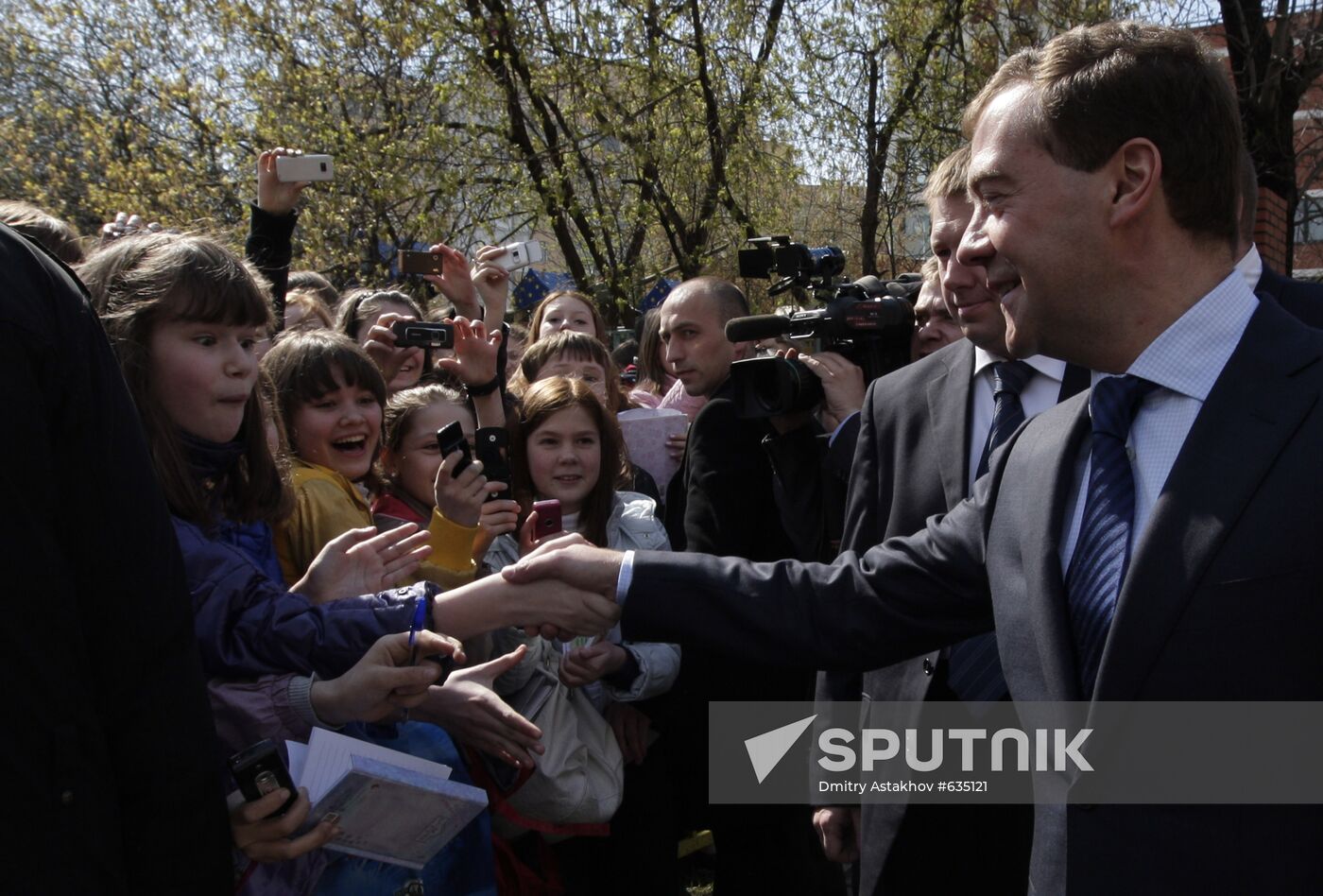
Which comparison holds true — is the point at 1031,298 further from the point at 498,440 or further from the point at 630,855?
the point at 630,855

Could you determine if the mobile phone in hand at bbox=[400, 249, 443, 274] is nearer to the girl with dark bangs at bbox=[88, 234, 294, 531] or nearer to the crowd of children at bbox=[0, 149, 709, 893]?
the crowd of children at bbox=[0, 149, 709, 893]

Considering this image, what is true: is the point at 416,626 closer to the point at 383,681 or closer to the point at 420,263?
the point at 383,681

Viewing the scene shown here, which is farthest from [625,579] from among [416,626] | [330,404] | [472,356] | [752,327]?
[472,356]

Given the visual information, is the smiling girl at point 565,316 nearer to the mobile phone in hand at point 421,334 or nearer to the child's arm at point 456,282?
the child's arm at point 456,282

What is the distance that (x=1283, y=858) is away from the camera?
157 cm

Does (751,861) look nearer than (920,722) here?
No

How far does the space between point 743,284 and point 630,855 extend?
22.8 feet

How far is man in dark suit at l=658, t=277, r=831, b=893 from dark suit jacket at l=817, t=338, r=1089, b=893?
93 centimetres

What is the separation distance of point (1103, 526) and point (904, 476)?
910mm

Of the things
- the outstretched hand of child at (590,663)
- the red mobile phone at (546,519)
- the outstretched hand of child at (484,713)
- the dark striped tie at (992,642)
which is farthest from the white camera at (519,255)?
the dark striped tie at (992,642)

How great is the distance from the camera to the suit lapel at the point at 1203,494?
1.60 metres

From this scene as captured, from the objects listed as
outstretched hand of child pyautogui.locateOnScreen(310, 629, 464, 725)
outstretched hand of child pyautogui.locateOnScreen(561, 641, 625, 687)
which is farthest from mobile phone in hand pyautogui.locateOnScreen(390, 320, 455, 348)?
outstretched hand of child pyautogui.locateOnScreen(310, 629, 464, 725)

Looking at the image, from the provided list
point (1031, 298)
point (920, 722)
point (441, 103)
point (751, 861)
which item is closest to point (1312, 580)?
point (1031, 298)

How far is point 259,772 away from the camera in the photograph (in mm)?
1941
